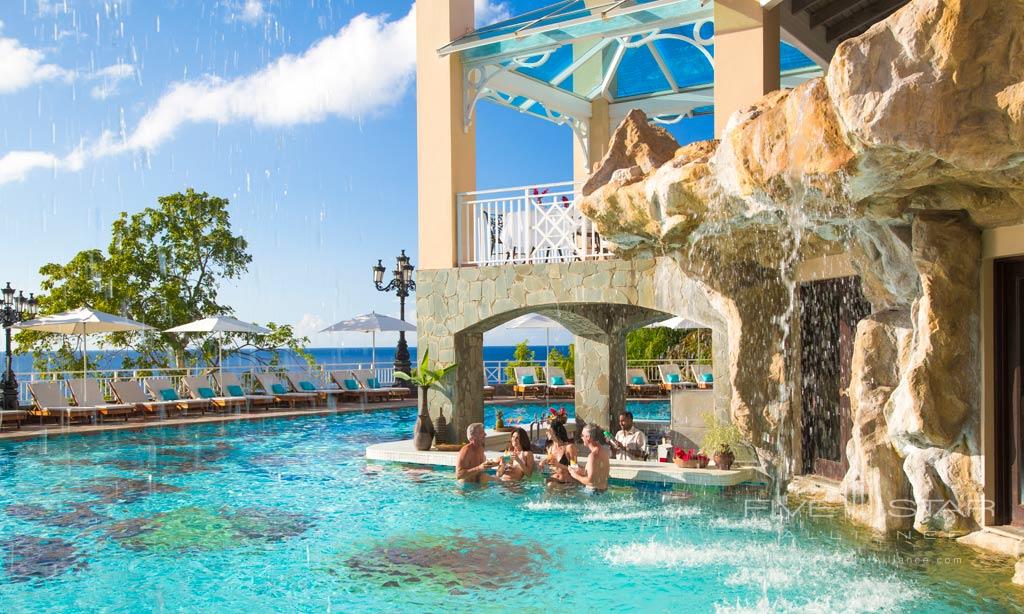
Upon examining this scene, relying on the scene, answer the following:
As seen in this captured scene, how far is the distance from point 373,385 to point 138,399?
6955 mm

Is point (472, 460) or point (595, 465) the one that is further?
point (472, 460)

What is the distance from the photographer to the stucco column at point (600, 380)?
56.9ft

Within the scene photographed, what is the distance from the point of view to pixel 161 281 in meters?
28.5

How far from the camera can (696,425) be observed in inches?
518

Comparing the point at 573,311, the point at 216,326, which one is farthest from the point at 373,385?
the point at 573,311

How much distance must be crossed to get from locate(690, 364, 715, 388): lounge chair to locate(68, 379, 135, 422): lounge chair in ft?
50.8

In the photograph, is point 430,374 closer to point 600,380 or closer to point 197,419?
point 600,380

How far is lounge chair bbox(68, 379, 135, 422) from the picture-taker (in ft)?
66.3

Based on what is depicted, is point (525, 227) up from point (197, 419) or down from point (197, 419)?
up

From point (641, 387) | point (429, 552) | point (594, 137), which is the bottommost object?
point (429, 552)

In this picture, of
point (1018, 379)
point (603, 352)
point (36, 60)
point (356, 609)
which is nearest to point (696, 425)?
point (603, 352)

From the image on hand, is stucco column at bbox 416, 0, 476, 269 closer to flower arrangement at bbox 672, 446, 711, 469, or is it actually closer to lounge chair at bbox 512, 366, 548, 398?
flower arrangement at bbox 672, 446, 711, 469

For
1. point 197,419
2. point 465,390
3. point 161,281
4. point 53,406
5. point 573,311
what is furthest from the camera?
point 161,281

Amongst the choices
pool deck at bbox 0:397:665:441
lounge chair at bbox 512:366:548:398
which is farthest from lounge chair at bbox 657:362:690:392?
→ lounge chair at bbox 512:366:548:398
